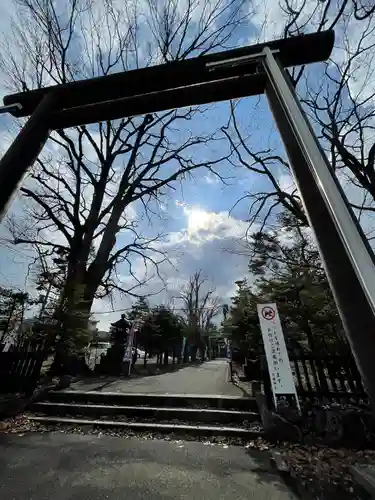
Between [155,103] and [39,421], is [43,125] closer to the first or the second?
[155,103]

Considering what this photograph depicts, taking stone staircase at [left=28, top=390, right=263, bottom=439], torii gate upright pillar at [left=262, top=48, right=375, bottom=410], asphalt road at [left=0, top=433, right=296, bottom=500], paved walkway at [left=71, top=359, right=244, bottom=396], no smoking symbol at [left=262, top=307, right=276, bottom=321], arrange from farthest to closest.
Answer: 1. paved walkway at [left=71, top=359, right=244, bottom=396]
2. no smoking symbol at [left=262, top=307, right=276, bottom=321]
3. stone staircase at [left=28, top=390, right=263, bottom=439]
4. asphalt road at [left=0, top=433, right=296, bottom=500]
5. torii gate upright pillar at [left=262, top=48, right=375, bottom=410]

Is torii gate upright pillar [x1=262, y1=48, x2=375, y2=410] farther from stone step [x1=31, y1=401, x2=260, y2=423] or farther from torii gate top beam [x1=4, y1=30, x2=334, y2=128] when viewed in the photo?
stone step [x1=31, y1=401, x2=260, y2=423]

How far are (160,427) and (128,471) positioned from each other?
1.65 m

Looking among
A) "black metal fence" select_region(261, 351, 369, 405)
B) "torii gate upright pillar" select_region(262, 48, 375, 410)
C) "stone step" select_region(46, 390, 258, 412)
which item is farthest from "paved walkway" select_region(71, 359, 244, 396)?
"torii gate upright pillar" select_region(262, 48, 375, 410)

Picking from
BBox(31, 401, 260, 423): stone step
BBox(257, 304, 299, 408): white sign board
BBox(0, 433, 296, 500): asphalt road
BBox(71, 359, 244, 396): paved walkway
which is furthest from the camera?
BBox(71, 359, 244, 396): paved walkway

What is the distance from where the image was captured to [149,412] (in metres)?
5.52

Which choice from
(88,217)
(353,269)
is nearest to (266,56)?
(353,269)

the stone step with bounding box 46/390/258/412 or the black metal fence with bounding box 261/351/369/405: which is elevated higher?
the black metal fence with bounding box 261/351/369/405

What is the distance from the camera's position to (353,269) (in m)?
0.76

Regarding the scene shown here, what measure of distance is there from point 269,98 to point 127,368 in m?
13.4

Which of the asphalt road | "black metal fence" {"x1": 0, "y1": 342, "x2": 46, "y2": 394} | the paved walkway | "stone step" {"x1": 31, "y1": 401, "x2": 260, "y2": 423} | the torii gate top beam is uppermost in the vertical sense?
the torii gate top beam

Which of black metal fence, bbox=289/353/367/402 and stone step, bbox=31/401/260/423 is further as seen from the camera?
black metal fence, bbox=289/353/367/402

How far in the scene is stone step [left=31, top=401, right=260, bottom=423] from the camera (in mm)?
5188

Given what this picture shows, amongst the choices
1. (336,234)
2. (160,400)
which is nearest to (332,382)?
(160,400)
